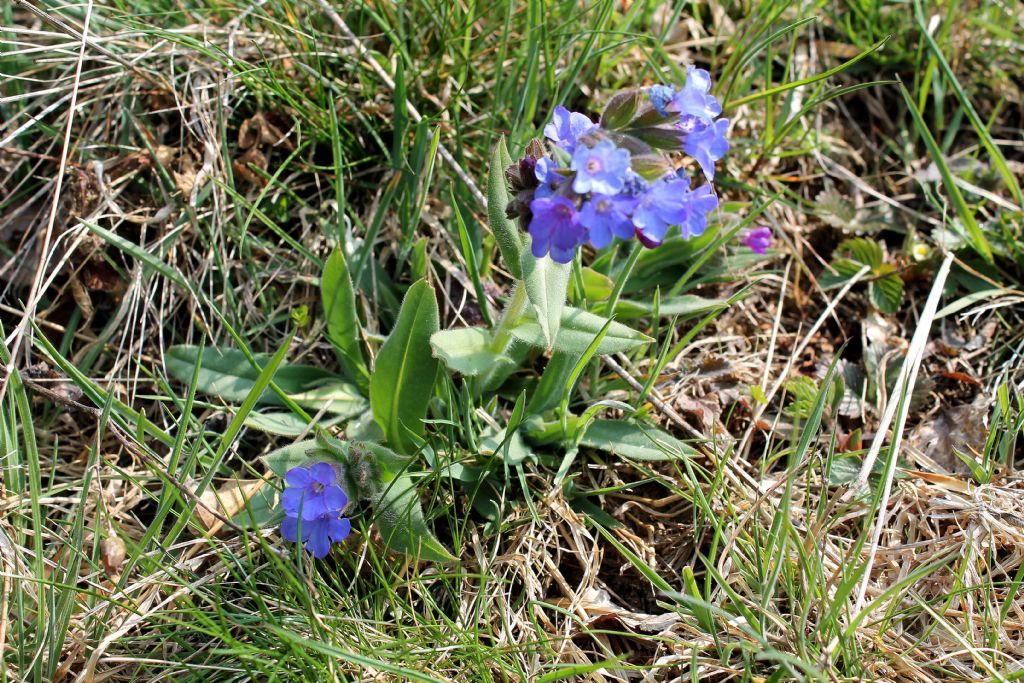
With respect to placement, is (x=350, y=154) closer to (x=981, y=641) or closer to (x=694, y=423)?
(x=694, y=423)

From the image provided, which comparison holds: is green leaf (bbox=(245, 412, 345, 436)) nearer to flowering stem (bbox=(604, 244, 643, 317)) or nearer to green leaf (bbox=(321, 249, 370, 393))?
green leaf (bbox=(321, 249, 370, 393))

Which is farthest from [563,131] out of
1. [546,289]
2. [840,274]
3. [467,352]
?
[840,274]

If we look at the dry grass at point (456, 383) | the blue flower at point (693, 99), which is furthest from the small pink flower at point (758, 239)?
the blue flower at point (693, 99)

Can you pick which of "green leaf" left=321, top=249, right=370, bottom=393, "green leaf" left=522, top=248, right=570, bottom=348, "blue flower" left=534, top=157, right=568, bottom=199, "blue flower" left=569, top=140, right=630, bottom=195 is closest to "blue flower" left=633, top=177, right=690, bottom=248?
"blue flower" left=569, top=140, right=630, bottom=195

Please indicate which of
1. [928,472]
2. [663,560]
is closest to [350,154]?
[663,560]

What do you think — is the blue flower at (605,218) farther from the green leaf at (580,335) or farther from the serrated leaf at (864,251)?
the serrated leaf at (864,251)

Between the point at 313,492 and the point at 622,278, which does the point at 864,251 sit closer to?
the point at 622,278
